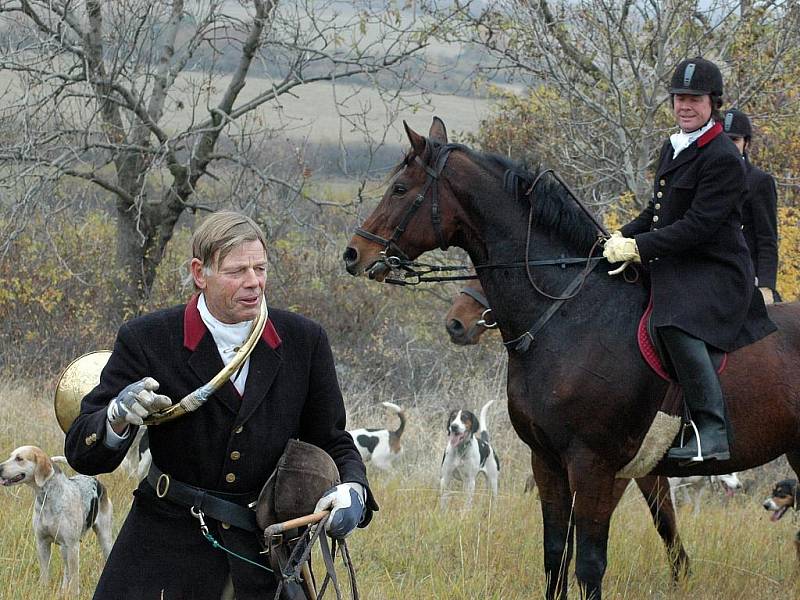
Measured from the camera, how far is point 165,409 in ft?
9.36

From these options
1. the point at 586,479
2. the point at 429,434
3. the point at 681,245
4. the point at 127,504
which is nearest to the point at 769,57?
the point at 429,434

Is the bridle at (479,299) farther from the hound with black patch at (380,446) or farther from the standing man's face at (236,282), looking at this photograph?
the standing man's face at (236,282)

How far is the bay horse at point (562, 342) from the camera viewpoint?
5035 mm

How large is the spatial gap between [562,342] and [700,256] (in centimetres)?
79

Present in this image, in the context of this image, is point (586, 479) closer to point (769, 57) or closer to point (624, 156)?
point (624, 156)

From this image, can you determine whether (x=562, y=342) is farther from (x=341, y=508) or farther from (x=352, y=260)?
(x=341, y=508)

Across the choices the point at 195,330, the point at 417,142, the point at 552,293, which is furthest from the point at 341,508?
the point at 417,142

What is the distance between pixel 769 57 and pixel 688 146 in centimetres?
525

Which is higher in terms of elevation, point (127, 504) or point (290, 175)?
point (290, 175)

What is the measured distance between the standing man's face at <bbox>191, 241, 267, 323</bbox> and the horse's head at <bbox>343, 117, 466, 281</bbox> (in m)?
2.43

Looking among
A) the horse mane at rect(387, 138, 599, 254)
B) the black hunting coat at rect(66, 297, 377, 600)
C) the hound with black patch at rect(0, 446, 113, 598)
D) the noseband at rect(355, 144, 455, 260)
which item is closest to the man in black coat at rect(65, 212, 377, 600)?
the black hunting coat at rect(66, 297, 377, 600)

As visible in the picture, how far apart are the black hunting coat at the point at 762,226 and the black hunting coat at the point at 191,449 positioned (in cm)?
386

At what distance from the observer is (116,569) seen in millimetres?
2986

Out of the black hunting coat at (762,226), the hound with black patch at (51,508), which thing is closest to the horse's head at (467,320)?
the black hunting coat at (762,226)
